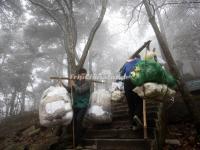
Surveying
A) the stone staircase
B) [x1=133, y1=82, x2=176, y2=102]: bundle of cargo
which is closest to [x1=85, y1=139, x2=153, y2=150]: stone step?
the stone staircase

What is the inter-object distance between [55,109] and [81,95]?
36.0 inches

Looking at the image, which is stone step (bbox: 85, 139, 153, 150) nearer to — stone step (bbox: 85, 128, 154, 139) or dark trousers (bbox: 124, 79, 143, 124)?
stone step (bbox: 85, 128, 154, 139)

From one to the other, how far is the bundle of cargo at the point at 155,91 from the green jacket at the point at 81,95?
1.62 meters

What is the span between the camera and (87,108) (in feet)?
18.2

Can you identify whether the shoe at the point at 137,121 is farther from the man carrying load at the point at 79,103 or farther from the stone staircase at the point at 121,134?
the man carrying load at the point at 79,103

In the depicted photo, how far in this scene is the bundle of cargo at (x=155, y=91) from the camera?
3959mm

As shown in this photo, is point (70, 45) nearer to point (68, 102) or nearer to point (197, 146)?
point (68, 102)

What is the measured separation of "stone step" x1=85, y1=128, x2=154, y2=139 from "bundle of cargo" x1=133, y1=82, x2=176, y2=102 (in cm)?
109

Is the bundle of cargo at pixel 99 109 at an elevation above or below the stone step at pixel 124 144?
above

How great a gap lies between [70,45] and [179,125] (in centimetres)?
418

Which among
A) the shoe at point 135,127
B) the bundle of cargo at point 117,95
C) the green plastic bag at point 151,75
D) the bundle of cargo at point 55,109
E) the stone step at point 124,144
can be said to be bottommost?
the stone step at point 124,144

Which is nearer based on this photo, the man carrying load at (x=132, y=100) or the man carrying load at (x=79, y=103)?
the man carrying load at (x=132, y=100)

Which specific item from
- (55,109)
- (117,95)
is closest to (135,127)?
(117,95)

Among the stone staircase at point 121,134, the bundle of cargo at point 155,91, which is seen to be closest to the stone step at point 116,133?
the stone staircase at point 121,134
